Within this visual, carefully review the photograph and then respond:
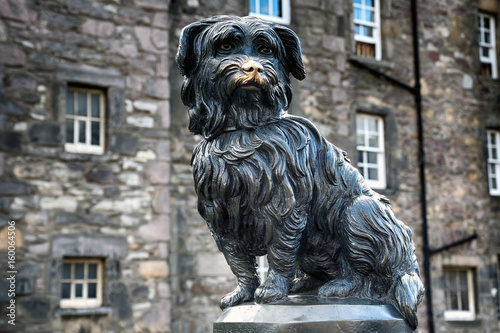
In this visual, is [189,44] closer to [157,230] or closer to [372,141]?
[157,230]

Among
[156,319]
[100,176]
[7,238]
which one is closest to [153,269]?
[156,319]

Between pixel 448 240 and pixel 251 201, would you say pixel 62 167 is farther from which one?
pixel 448 240

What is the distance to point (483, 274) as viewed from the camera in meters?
14.3

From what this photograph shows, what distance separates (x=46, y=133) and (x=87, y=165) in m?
0.66

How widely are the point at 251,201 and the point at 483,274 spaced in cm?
1209

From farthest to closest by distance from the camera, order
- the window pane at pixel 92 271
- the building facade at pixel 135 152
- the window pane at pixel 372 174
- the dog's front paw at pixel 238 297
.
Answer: the window pane at pixel 372 174 < the window pane at pixel 92 271 < the building facade at pixel 135 152 < the dog's front paw at pixel 238 297

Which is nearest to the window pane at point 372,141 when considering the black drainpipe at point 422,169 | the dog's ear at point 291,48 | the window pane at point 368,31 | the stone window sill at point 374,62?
the black drainpipe at point 422,169

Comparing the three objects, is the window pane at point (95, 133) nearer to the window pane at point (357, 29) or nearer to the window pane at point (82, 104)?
the window pane at point (82, 104)

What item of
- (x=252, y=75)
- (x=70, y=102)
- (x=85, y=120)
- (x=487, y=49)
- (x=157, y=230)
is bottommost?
(x=157, y=230)

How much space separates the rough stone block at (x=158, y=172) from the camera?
9.86m

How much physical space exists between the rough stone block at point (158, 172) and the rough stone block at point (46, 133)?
1.25 m

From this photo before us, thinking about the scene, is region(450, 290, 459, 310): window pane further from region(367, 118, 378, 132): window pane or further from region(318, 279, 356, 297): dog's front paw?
region(318, 279, 356, 297): dog's front paw

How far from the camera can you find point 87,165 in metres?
9.48

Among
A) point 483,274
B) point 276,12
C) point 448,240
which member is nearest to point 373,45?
point 276,12
